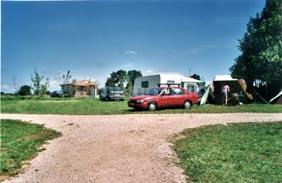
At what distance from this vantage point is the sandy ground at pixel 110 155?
879 centimetres

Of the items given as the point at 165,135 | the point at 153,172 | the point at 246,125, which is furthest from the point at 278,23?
the point at 153,172

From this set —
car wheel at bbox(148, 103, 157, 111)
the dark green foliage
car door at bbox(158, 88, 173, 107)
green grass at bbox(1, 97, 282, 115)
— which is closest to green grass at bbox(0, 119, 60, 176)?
green grass at bbox(1, 97, 282, 115)

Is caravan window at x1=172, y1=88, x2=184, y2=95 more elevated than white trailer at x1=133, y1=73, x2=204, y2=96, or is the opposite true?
white trailer at x1=133, y1=73, x2=204, y2=96

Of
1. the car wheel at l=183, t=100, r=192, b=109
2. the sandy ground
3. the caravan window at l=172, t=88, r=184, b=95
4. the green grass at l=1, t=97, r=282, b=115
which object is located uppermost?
the caravan window at l=172, t=88, r=184, b=95

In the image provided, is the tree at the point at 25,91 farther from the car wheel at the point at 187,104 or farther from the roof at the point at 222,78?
the car wheel at the point at 187,104

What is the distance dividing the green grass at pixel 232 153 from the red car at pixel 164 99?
8241 mm

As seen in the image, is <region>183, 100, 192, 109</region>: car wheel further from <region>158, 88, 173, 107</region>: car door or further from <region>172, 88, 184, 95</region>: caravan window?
<region>158, 88, 173, 107</region>: car door

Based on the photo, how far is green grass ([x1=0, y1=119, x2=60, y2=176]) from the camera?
1041cm

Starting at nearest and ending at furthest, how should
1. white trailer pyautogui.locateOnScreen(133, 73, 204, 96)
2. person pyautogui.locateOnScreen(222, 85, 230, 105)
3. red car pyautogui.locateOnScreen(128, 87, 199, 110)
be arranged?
red car pyautogui.locateOnScreen(128, 87, 199, 110), person pyautogui.locateOnScreen(222, 85, 230, 105), white trailer pyautogui.locateOnScreen(133, 73, 204, 96)

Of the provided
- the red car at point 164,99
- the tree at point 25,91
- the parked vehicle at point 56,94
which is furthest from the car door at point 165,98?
the parked vehicle at point 56,94

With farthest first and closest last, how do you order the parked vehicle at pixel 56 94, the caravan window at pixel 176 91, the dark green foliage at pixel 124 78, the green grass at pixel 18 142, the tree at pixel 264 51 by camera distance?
the parked vehicle at pixel 56 94 → the dark green foliage at pixel 124 78 → the tree at pixel 264 51 → the caravan window at pixel 176 91 → the green grass at pixel 18 142

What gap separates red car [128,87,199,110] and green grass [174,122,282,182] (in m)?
8.24

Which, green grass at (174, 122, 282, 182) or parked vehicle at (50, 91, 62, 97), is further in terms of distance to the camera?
parked vehicle at (50, 91, 62, 97)

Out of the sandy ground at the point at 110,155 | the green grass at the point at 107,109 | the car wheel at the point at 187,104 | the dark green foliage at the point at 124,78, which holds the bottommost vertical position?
the sandy ground at the point at 110,155
